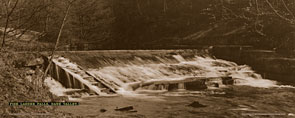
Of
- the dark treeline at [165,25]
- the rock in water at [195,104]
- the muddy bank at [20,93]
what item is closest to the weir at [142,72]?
the rock in water at [195,104]

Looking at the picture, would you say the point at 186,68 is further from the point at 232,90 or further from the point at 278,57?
the point at 278,57

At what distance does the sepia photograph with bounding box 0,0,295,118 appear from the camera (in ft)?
21.9

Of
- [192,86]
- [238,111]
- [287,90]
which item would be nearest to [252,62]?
[287,90]

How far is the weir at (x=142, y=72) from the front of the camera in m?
12.8

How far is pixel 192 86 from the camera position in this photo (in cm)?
1341

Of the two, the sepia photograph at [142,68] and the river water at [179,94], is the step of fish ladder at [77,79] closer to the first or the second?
the sepia photograph at [142,68]

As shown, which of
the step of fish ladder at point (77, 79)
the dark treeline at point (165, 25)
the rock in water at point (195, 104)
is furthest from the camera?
the dark treeline at point (165, 25)

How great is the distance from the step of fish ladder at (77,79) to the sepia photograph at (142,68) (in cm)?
4

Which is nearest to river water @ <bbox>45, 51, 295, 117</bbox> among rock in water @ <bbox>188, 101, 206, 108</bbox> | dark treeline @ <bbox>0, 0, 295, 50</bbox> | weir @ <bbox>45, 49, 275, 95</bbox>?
weir @ <bbox>45, 49, 275, 95</bbox>

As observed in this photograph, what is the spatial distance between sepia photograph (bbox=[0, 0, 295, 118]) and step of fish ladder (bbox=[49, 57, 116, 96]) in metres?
0.04

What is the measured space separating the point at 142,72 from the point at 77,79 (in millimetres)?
4059

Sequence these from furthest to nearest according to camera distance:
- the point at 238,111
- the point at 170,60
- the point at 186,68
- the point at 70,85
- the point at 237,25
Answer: the point at 237,25, the point at 170,60, the point at 186,68, the point at 70,85, the point at 238,111

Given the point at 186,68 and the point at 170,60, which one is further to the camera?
the point at 170,60

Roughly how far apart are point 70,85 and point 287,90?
9.45m
